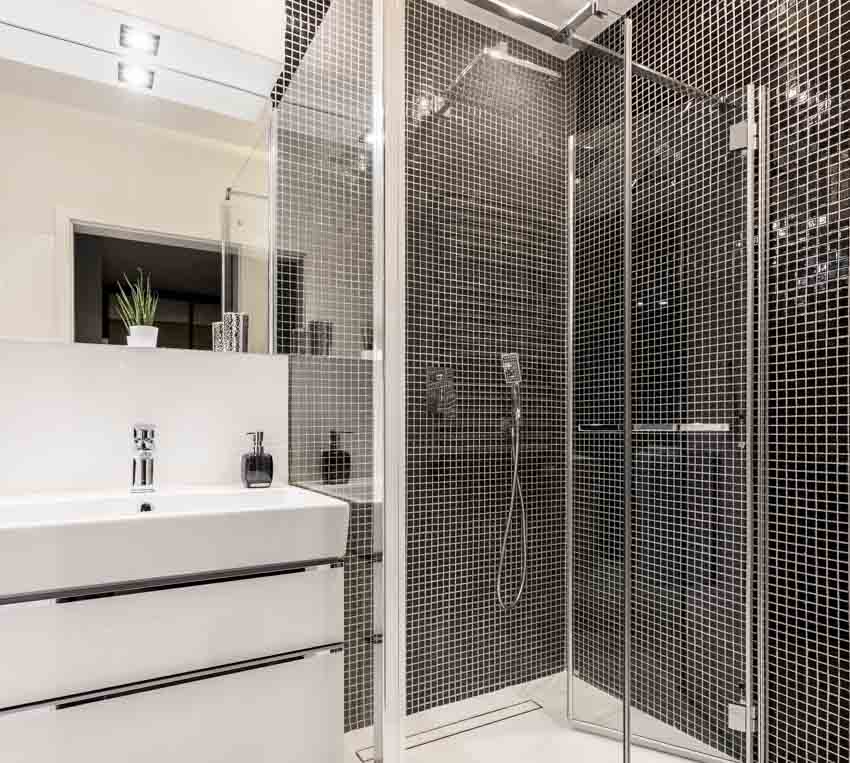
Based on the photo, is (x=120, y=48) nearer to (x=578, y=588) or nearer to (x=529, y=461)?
(x=529, y=461)

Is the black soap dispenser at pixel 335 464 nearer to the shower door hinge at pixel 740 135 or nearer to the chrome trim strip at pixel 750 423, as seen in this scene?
the chrome trim strip at pixel 750 423

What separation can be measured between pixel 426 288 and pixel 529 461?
44cm

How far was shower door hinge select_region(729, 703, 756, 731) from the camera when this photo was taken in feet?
4.98

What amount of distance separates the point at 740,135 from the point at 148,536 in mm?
1824

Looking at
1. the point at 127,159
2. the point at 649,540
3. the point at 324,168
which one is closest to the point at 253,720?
the point at 649,540

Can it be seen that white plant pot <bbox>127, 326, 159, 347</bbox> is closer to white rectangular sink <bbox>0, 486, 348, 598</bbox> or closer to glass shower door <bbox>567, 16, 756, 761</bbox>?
white rectangular sink <bbox>0, 486, 348, 598</bbox>

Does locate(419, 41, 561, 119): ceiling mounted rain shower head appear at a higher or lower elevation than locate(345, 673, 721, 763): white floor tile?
higher

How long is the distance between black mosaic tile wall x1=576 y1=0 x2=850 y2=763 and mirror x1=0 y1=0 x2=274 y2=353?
1.11 meters

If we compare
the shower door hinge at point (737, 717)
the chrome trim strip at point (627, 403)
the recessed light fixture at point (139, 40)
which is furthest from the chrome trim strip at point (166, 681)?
the recessed light fixture at point (139, 40)

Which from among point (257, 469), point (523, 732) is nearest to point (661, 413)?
point (523, 732)

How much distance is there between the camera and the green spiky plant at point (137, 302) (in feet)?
4.83

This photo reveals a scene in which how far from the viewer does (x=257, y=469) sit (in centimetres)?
154

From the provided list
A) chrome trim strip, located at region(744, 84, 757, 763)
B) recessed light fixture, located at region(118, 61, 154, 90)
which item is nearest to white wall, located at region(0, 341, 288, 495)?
recessed light fixture, located at region(118, 61, 154, 90)

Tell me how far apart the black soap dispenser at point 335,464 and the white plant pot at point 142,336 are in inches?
21.3
